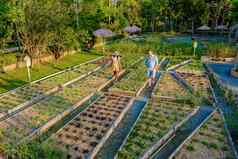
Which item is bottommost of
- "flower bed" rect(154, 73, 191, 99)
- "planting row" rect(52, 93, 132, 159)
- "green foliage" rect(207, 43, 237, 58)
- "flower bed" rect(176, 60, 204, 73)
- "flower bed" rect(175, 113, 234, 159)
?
"flower bed" rect(175, 113, 234, 159)

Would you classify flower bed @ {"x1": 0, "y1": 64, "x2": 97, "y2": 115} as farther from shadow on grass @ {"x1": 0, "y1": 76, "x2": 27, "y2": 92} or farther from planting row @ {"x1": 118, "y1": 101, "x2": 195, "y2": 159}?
planting row @ {"x1": 118, "y1": 101, "x2": 195, "y2": 159}

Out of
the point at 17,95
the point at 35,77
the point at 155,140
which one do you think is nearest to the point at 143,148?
the point at 155,140

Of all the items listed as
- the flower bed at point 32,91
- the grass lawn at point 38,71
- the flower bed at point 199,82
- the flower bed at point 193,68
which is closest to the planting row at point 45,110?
the flower bed at point 32,91

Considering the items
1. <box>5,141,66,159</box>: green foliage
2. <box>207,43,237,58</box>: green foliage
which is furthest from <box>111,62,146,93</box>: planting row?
<box>207,43,237,58</box>: green foliage

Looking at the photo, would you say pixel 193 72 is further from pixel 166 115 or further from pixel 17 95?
pixel 17 95

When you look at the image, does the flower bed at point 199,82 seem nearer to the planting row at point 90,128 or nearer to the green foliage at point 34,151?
the planting row at point 90,128

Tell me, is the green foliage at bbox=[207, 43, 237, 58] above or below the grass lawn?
above

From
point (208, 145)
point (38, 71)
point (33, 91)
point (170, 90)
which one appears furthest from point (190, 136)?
point (38, 71)
